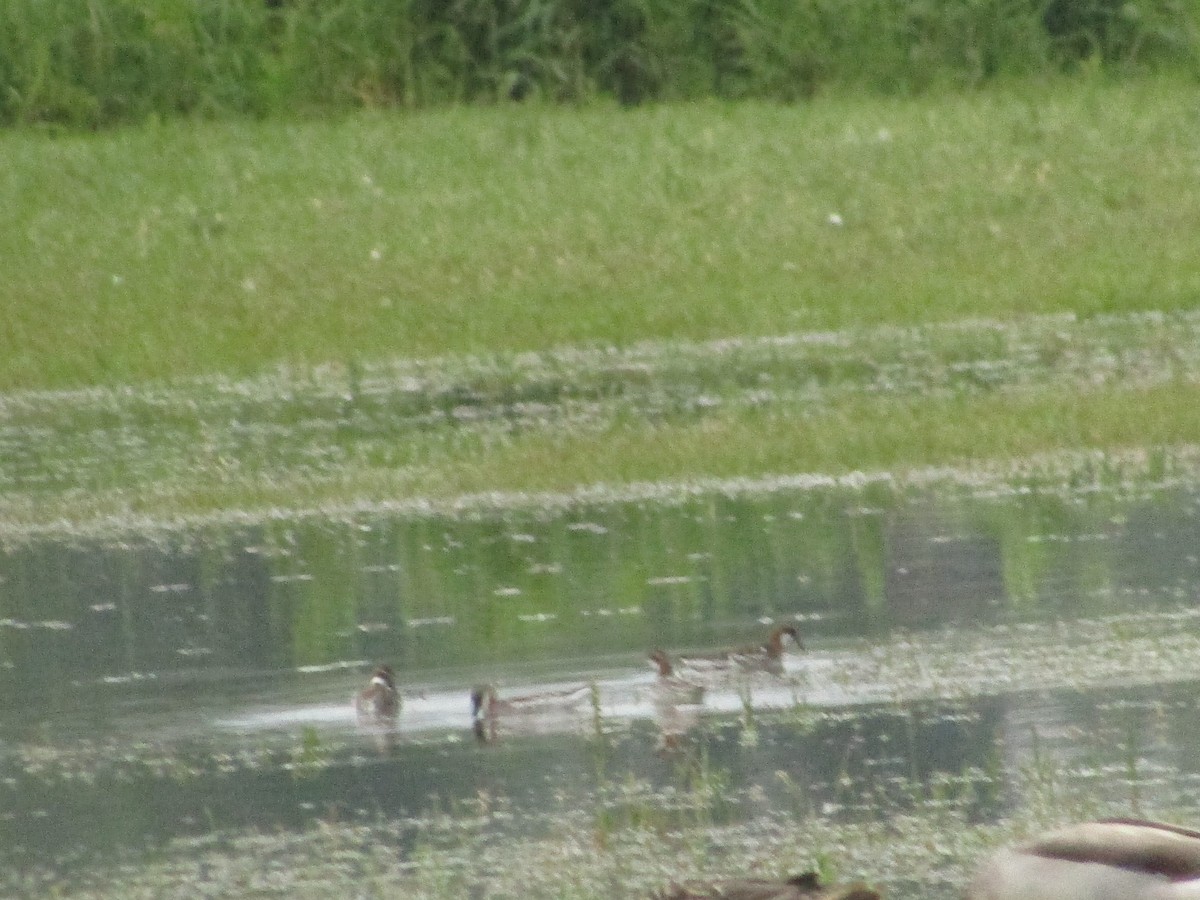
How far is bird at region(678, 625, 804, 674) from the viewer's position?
28.8ft

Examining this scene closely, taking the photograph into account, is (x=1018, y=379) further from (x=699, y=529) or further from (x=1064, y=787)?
(x=1064, y=787)

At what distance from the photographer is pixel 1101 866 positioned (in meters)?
5.23

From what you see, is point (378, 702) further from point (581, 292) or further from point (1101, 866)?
point (581, 292)

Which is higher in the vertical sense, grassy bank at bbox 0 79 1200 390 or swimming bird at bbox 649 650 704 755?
grassy bank at bbox 0 79 1200 390

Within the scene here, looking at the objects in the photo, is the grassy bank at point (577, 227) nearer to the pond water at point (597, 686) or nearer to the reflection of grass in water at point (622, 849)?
the pond water at point (597, 686)

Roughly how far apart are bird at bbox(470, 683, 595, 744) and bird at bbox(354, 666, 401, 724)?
7.7 inches

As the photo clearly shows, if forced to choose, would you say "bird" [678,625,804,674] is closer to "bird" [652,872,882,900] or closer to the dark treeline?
"bird" [652,872,882,900]

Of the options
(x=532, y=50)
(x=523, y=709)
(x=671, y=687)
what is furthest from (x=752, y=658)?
(x=532, y=50)

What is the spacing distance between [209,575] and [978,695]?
3.57m

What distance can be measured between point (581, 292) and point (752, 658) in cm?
873

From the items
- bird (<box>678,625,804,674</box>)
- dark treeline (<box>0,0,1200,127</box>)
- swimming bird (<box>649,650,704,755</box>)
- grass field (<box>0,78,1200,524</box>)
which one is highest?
dark treeline (<box>0,0,1200,127</box>)

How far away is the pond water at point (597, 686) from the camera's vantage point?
7.17 m

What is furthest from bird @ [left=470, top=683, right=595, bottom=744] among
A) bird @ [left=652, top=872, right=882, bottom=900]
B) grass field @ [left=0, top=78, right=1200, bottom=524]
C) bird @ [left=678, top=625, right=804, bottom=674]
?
grass field @ [left=0, top=78, right=1200, bottom=524]

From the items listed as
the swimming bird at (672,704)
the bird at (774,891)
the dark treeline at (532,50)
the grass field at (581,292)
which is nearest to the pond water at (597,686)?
the swimming bird at (672,704)
